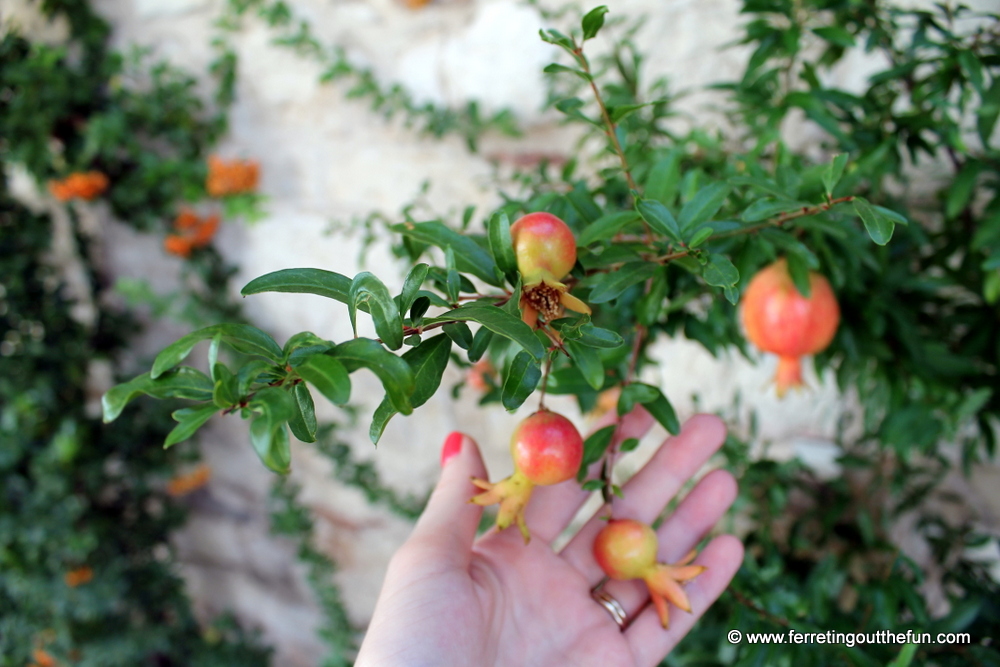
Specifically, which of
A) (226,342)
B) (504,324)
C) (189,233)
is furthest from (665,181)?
(189,233)

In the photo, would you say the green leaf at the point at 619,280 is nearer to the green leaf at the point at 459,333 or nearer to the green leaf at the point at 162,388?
the green leaf at the point at 459,333

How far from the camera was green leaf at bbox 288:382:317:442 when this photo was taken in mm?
390

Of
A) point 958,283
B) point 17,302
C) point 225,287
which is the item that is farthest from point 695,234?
point 17,302

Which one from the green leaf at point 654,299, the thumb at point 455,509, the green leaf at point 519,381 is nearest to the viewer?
the green leaf at point 519,381

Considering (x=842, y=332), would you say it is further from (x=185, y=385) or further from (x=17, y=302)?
(x=17, y=302)

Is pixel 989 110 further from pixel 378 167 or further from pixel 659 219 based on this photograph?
pixel 378 167

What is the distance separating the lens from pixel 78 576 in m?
1.52

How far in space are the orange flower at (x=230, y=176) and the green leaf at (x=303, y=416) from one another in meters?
1.34

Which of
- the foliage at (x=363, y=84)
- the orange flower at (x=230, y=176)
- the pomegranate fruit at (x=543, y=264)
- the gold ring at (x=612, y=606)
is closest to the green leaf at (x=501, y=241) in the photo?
the pomegranate fruit at (x=543, y=264)

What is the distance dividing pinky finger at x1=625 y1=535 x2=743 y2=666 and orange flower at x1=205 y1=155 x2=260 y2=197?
4.56ft

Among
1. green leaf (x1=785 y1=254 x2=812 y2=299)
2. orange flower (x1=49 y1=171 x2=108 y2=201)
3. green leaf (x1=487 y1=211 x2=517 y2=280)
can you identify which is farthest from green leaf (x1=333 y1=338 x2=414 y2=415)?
orange flower (x1=49 y1=171 x2=108 y2=201)

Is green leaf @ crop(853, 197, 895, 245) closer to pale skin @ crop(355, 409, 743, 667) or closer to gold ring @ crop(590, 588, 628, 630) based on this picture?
pale skin @ crop(355, 409, 743, 667)

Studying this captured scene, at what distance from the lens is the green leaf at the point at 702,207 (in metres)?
0.50

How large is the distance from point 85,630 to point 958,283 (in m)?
2.09
